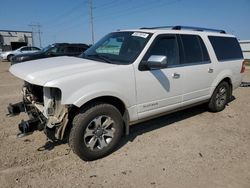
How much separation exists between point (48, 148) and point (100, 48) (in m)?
2.04

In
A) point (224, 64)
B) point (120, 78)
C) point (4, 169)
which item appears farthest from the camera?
point (224, 64)

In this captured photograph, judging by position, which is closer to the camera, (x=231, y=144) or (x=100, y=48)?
(x=231, y=144)

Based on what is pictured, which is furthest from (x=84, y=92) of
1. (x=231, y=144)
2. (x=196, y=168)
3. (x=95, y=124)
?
(x=231, y=144)

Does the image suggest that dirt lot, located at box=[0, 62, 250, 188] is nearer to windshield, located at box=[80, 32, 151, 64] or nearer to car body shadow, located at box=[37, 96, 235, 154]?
car body shadow, located at box=[37, 96, 235, 154]

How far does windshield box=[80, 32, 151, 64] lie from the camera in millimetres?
3793

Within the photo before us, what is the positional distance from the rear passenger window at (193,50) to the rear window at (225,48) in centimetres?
45

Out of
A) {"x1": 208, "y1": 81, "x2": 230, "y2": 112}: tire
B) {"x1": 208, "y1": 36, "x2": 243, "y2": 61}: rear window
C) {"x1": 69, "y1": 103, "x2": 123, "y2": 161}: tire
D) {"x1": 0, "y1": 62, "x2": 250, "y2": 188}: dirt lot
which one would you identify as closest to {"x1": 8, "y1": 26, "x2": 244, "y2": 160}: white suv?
{"x1": 69, "y1": 103, "x2": 123, "y2": 161}: tire

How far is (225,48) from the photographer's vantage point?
5582 mm

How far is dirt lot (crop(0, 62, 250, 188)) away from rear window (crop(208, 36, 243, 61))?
1646mm

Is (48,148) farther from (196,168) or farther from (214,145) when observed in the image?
(214,145)

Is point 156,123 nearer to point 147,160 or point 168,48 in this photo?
point 147,160

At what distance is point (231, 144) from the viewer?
13.6 feet

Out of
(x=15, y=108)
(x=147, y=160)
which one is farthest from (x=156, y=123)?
(x=15, y=108)

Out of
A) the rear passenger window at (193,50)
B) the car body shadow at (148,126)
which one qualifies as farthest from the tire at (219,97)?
the rear passenger window at (193,50)
